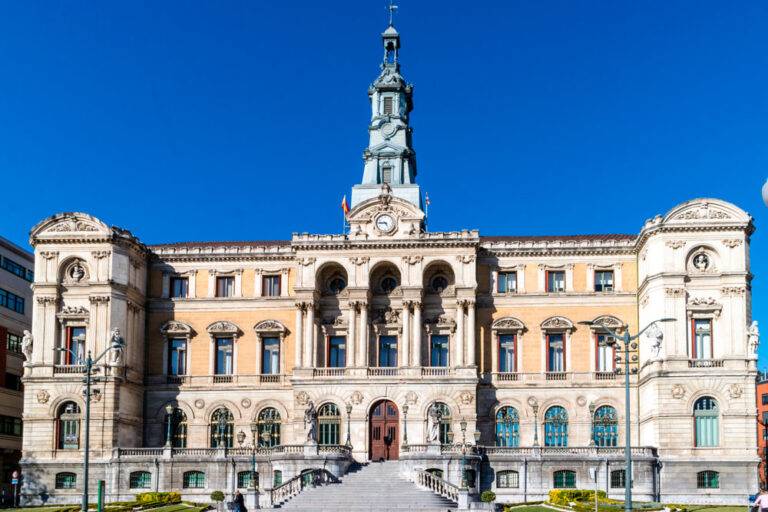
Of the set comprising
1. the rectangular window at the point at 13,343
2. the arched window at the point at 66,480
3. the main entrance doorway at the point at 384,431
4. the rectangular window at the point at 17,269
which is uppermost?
the rectangular window at the point at 17,269

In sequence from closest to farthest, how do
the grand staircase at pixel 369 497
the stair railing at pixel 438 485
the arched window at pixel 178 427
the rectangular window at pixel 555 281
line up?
1. the grand staircase at pixel 369 497
2. the stair railing at pixel 438 485
3. the rectangular window at pixel 555 281
4. the arched window at pixel 178 427

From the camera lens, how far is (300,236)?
83.8 meters

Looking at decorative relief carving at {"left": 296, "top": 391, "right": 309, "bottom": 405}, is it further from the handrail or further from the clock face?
the clock face

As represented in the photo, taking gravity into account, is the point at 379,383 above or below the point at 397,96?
below

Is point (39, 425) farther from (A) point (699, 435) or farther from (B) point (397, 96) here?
(A) point (699, 435)

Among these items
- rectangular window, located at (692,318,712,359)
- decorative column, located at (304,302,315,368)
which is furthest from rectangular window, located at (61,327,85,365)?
rectangular window, located at (692,318,712,359)

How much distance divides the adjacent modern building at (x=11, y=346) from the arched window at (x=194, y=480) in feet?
57.9

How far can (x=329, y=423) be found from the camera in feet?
269

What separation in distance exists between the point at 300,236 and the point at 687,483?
3045cm

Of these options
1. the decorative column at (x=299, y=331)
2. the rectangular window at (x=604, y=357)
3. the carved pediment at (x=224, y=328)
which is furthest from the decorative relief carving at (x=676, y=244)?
the carved pediment at (x=224, y=328)

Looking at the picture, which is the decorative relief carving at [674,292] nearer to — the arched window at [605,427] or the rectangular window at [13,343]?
the arched window at [605,427]

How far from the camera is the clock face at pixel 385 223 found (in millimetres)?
83562

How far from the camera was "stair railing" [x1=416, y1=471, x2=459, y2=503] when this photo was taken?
213ft

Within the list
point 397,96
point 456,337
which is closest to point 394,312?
point 456,337
